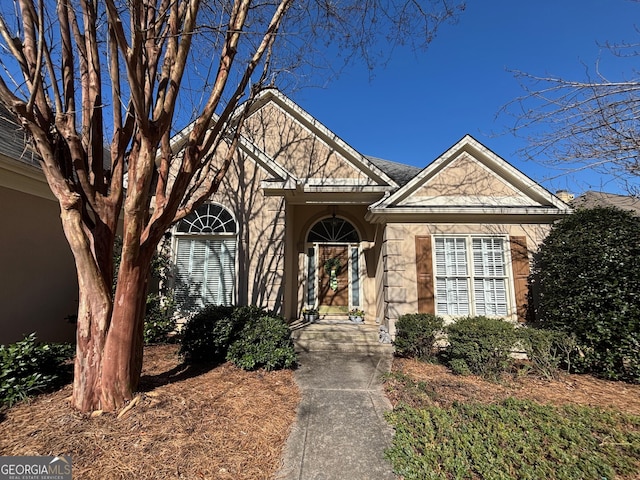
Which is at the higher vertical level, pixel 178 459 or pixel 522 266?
pixel 522 266

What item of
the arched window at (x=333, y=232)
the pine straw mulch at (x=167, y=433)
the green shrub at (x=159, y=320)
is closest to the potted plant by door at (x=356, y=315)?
the arched window at (x=333, y=232)

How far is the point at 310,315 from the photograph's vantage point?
895cm

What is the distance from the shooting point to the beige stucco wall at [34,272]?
18.6 ft

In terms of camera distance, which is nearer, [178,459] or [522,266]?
[178,459]

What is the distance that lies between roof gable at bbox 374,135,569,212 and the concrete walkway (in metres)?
4.21

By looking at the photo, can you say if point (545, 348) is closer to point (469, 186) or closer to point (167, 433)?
point (469, 186)

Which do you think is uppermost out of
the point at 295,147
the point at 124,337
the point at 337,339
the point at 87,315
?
the point at 295,147

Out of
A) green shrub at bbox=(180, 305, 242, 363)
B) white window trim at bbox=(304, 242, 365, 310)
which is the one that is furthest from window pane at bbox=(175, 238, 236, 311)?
white window trim at bbox=(304, 242, 365, 310)

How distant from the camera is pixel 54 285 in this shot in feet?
21.5

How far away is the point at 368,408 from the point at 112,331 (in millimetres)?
3397

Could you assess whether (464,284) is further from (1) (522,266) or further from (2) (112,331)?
(2) (112,331)

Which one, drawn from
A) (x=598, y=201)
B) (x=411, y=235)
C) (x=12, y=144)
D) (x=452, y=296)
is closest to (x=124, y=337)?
(x=12, y=144)

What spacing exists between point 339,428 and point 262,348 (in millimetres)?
2200

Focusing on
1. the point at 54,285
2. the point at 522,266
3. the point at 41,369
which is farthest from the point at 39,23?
the point at 522,266
